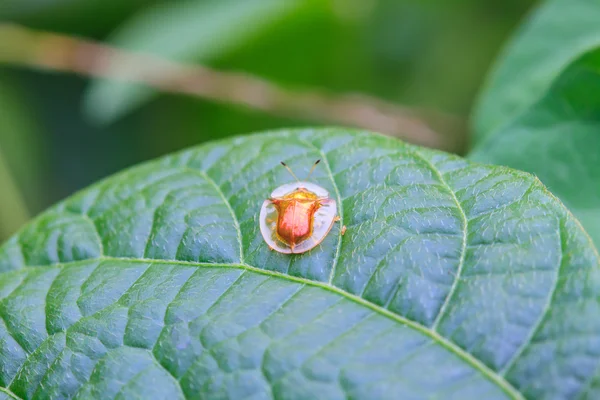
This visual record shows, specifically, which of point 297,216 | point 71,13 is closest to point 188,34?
point 71,13

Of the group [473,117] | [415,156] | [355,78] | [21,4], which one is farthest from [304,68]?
[415,156]

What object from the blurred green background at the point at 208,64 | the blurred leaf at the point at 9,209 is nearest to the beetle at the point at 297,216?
the blurred green background at the point at 208,64

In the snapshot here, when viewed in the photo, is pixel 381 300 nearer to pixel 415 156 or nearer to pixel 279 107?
pixel 415 156

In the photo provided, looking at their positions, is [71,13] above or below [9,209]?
above

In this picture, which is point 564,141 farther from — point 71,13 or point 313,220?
A: point 71,13

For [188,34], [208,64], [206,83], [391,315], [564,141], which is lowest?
[391,315]

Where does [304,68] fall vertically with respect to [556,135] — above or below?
above
